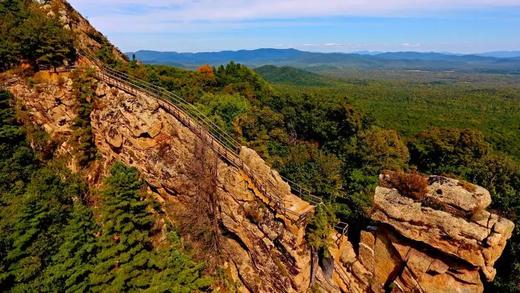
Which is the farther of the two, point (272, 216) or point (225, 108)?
point (225, 108)

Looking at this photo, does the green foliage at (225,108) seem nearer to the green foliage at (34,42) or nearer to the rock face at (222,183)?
the rock face at (222,183)

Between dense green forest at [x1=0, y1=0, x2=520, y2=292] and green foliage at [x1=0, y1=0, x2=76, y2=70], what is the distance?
3.4 inches

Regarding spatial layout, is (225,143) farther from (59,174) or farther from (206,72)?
(206,72)

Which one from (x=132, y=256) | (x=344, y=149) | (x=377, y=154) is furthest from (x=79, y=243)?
(x=377, y=154)

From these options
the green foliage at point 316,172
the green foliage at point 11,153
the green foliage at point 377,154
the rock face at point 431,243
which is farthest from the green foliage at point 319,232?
the green foliage at point 11,153

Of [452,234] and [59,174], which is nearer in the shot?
[452,234]

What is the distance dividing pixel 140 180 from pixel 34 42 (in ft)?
48.3

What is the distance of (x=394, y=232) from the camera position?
2008 centimetres

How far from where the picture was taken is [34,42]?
1025 inches

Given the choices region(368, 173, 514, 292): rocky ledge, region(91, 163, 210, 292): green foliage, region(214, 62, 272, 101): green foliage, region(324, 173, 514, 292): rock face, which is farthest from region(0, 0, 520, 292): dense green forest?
region(368, 173, 514, 292): rocky ledge

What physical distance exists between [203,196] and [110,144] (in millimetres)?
9354

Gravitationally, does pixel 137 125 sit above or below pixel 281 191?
above

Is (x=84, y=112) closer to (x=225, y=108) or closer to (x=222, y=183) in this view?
(x=225, y=108)

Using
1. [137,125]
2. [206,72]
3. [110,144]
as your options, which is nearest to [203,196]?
[137,125]
